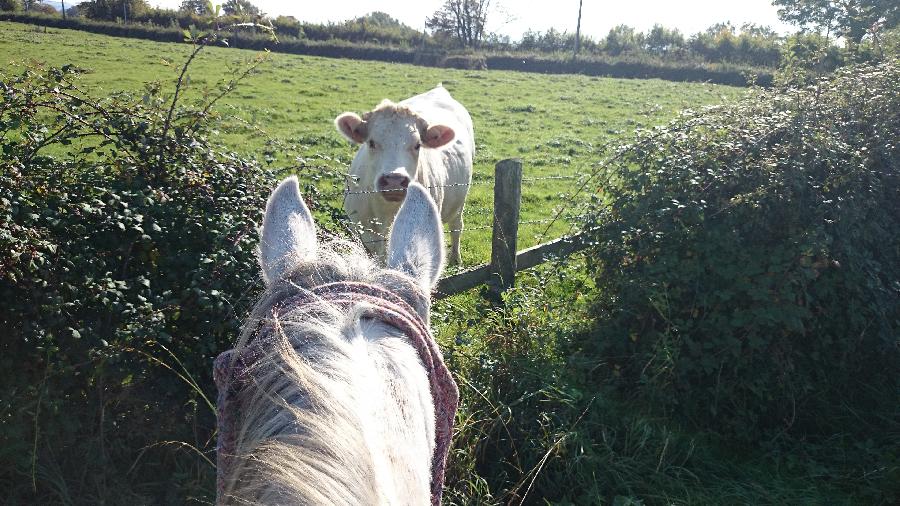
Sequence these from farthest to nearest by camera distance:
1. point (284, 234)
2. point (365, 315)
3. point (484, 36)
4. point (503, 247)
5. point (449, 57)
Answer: point (484, 36) → point (449, 57) → point (503, 247) → point (284, 234) → point (365, 315)

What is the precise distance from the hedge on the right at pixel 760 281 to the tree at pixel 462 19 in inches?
1876

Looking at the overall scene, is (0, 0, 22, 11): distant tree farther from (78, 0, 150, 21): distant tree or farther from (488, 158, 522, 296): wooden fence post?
(488, 158, 522, 296): wooden fence post

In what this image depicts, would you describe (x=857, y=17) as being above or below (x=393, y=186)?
above

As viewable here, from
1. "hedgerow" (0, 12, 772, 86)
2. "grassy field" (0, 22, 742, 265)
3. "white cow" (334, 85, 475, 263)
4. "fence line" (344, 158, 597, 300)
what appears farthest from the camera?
"hedgerow" (0, 12, 772, 86)

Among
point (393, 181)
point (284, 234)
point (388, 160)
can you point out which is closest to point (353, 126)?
point (388, 160)

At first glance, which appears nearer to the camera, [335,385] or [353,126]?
[335,385]

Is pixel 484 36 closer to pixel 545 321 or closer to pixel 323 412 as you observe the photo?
pixel 545 321

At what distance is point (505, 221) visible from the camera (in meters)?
5.39

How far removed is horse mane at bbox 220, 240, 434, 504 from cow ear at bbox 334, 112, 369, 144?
4633 millimetres

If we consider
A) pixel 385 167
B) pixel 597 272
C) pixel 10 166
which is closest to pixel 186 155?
pixel 10 166

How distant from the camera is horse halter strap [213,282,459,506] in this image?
150 cm

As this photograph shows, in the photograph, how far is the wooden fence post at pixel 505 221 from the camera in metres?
5.26

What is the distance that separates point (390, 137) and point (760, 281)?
3.23 meters

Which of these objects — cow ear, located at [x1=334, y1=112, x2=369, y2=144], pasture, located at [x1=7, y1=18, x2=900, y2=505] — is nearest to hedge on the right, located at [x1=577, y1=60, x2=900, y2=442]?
pasture, located at [x1=7, y1=18, x2=900, y2=505]
